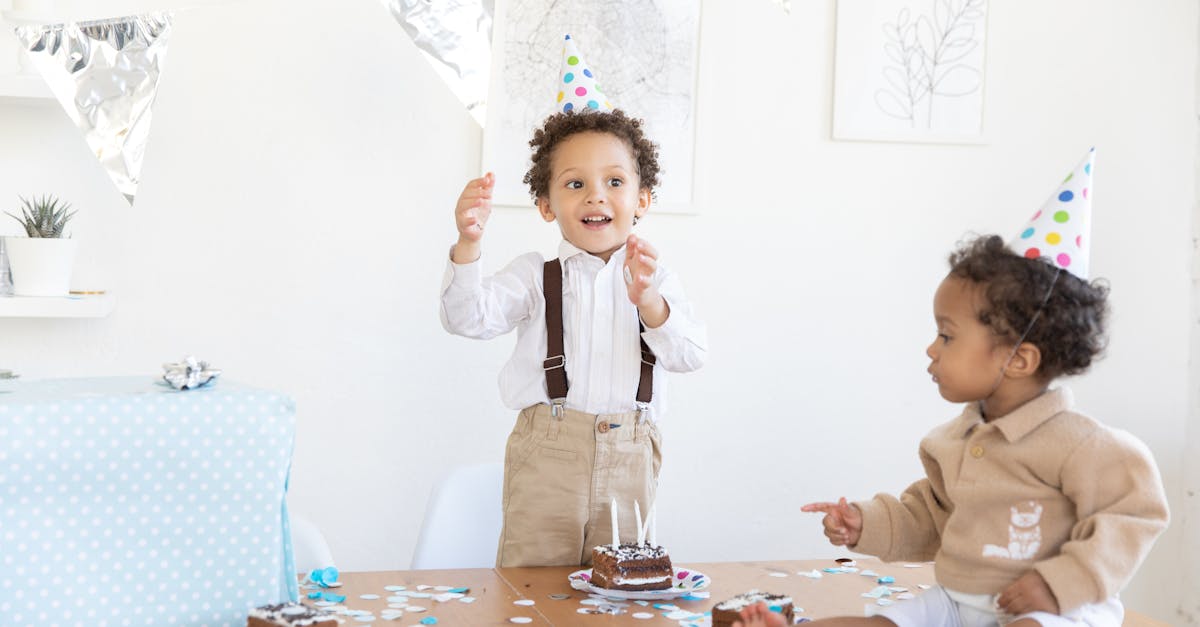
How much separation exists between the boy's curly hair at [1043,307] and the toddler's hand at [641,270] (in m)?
0.55

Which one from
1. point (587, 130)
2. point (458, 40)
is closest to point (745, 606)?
point (587, 130)

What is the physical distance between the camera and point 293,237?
256 cm

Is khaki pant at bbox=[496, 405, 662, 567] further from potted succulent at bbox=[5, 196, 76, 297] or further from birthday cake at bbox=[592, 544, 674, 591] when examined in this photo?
potted succulent at bbox=[5, 196, 76, 297]

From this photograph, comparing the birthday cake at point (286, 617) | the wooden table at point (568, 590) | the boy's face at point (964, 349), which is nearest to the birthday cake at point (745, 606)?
the wooden table at point (568, 590)

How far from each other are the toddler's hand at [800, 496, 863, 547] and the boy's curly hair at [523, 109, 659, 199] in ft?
2.63

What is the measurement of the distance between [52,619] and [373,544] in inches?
58.6

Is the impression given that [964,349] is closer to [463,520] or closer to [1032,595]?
[1032,595]

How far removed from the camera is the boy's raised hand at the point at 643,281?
1.77m

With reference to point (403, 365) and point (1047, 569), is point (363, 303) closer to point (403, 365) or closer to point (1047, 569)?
point (403, 365)

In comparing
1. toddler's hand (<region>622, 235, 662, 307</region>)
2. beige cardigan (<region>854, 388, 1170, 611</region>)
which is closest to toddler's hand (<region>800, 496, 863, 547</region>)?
beige cardigan (<region>854, 388, 1170, 611</region>)

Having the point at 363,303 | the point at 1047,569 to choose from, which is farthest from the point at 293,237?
the point at 1047,569

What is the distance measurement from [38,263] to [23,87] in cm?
32

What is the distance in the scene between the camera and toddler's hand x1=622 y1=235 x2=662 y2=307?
5.81ft

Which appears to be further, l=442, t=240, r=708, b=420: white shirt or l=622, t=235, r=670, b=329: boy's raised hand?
l=442, t=240, r=708, b=420: white shirt
